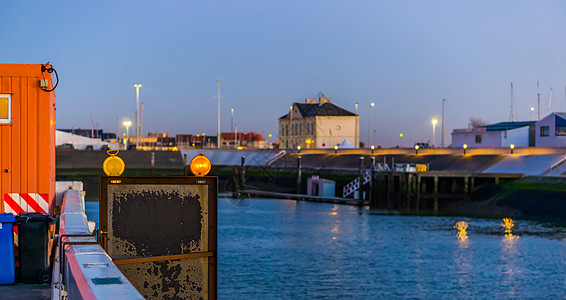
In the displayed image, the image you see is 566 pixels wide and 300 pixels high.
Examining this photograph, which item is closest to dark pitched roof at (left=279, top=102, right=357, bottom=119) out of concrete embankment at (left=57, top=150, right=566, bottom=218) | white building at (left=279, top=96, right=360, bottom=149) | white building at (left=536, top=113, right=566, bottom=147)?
white building at (left=279, top=96, right=360, bottom=149)

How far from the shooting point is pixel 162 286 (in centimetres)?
995

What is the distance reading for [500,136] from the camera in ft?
291

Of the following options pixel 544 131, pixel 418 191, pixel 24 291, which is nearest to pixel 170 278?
pixel 24 291

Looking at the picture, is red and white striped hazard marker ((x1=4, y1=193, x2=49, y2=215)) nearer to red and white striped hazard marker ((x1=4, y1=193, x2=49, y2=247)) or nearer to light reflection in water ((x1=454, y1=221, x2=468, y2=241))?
red and white striped hazard marker ((x1=4, y1=193, x2=49, y2=247))

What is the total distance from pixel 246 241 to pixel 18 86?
26.8 m

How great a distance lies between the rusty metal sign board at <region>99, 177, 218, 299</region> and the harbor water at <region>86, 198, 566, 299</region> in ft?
47.7

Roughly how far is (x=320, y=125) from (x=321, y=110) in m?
3.36

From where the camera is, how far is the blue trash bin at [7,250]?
10.6m

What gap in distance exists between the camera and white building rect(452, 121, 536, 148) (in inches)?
3492

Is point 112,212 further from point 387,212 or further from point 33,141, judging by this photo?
point 387,212

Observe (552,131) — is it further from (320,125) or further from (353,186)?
(320,125)

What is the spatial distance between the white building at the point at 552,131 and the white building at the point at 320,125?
52.8 metres

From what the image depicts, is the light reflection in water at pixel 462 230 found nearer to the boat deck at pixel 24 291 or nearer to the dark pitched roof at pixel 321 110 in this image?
the boat deck at pixel 24 291

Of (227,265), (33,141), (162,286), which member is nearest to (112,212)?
(162,286)
